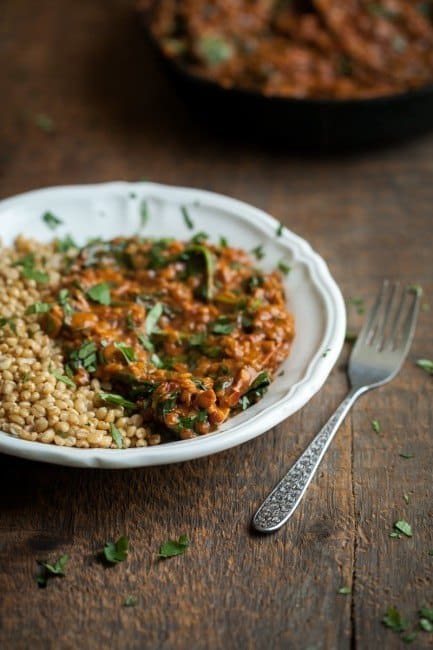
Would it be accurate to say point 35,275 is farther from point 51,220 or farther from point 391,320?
point 391,320

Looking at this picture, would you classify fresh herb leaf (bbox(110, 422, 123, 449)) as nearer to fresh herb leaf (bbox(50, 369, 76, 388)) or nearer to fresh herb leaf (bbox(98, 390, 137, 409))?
fresh herb leaf (bbox(98, 390, 137, 409))

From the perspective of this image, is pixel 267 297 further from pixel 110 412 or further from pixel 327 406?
pixel 110 412

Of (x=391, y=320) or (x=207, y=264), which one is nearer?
(x=207, y=264)

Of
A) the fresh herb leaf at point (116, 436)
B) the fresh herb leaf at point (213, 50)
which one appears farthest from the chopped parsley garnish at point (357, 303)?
the fresh herb leaf at point (213, 50)

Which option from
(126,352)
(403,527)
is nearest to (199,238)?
(126,352)

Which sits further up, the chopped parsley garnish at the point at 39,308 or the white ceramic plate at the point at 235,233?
the white ceramic plate at the point at 235,233

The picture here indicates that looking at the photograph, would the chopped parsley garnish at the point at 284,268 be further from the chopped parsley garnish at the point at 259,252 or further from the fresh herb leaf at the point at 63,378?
the fresh herb leaf at the point at 63,378

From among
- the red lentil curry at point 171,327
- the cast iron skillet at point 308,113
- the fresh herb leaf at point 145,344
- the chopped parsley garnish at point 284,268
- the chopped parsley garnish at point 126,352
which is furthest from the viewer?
the cast iron skillet at point 308,113
